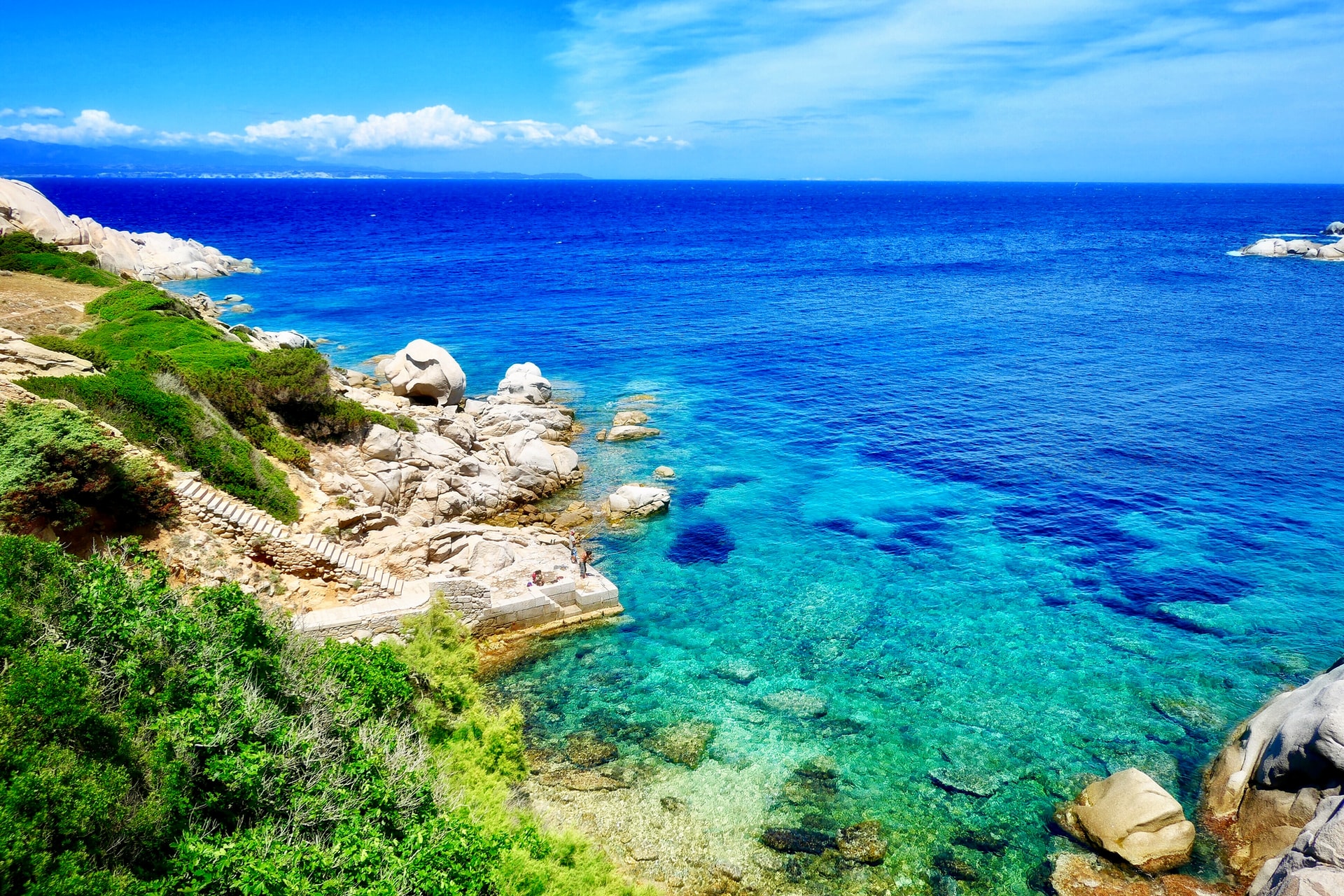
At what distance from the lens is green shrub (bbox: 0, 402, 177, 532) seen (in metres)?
17.3

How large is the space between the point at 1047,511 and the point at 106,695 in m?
32.2

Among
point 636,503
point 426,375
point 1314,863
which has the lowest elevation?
point 1314,863

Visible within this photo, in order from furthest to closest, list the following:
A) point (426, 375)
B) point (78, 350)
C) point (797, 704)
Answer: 1. point (426, 375)
2. point (78, 350)
3. point (797, 704)

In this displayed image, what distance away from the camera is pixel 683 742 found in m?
19.5

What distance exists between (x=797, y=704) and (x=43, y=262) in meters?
51.4

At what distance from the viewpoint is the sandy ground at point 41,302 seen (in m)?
34.4

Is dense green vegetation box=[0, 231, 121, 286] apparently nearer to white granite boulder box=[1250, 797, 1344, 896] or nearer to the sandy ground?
the sandy ground

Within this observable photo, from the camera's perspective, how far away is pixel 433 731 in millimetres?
17547

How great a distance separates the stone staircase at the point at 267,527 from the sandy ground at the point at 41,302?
771 inches

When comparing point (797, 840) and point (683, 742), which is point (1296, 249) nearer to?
point (683, 742)

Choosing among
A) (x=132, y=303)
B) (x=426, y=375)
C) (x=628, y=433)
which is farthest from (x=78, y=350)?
(x=628, y=433)

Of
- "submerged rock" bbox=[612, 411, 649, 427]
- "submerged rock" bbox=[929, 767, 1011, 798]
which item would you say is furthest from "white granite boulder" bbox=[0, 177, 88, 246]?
"submerged rock" bbox=[929, 767, 1011, 798]

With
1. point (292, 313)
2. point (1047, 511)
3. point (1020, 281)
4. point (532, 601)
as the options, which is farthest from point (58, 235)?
point (1020, 281)

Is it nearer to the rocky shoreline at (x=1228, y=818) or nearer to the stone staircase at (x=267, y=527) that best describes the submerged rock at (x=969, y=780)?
the rocky shoreline at (x=1228, y=818)
